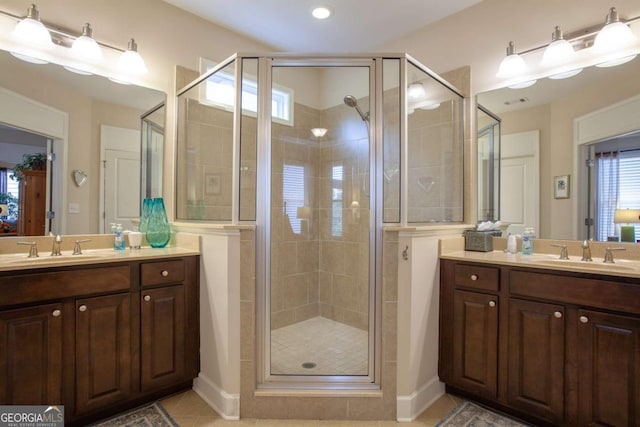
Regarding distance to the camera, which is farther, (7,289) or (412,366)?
(412,366)

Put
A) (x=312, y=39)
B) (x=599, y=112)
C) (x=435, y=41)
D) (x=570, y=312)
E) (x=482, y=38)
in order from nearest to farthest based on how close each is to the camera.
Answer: (x=570, y=312), (x=599, y=112), (x=482, y=38), (x=435, y=41), (x=312, y=39)

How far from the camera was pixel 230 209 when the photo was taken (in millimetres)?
2018

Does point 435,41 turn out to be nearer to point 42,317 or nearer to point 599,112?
point 599,112

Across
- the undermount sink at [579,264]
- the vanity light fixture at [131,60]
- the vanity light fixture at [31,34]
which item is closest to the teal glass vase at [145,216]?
the vanity light fixture at [131,60]

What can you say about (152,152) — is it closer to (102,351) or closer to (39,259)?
(39,259)

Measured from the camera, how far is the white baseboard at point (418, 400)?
5.74 feet

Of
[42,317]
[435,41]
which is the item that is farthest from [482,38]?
[42,317]

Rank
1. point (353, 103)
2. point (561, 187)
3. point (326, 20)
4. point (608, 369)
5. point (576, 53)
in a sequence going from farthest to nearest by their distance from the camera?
1. point (326, 20)
2. point (353, 103)
3. point (561, 187)
4. point (576, 53)
5. point (608, 369)

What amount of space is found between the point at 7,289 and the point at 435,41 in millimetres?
3120

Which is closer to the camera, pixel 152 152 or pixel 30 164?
pixel 30 164

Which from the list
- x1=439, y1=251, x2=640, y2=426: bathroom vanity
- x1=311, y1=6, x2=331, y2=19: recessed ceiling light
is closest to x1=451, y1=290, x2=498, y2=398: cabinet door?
x1=439, y1=251, x2=640, y2=426: bathroom vanity

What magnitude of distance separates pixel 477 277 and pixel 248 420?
4.98 feet

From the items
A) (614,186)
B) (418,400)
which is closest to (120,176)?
(418,400)

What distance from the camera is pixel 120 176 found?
2176mm
